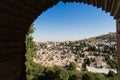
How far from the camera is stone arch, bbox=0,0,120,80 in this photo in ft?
13.4

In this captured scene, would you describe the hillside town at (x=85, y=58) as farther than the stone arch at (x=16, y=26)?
Yes

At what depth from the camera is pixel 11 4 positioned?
156 inches

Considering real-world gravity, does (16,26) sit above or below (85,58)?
above

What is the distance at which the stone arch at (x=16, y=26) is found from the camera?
407cm

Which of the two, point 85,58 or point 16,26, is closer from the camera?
point 16,26

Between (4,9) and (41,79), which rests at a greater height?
(4,9)

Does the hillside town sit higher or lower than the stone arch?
lower

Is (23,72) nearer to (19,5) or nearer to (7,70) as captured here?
(7,70)

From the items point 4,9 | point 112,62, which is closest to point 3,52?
point 4,9

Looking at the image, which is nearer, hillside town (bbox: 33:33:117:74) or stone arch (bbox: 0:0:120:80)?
stone arch (bbox: 0:0:120:80)

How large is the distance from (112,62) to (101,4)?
88928 mm

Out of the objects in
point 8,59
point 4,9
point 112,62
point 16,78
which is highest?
point 4,9

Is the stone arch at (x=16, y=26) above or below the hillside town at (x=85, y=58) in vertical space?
above

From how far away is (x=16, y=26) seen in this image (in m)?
4.52
